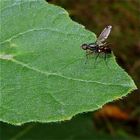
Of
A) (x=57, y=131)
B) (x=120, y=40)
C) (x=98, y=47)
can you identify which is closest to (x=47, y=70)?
(x=98, y=47)

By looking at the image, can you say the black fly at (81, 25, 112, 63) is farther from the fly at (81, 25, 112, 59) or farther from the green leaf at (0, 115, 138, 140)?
the green leaf at (0, 115, 138, 140)

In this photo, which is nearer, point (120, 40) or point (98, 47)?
point (98, 47)

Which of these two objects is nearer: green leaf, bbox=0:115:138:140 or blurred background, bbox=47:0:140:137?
green leaf, bbox=0:115:138:140

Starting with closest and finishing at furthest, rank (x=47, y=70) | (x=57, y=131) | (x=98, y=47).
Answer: (x=47, y=70), (x=98, y=47), (x=57, y=131)

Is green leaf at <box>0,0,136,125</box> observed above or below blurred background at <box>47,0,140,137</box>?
above

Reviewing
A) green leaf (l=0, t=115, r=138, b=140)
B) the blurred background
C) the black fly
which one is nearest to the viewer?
the black fly

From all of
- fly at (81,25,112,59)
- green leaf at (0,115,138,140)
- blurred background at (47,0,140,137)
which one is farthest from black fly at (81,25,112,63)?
blurred background at (47,0,140,137)

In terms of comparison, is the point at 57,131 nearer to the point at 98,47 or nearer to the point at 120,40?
the point at 120,40
